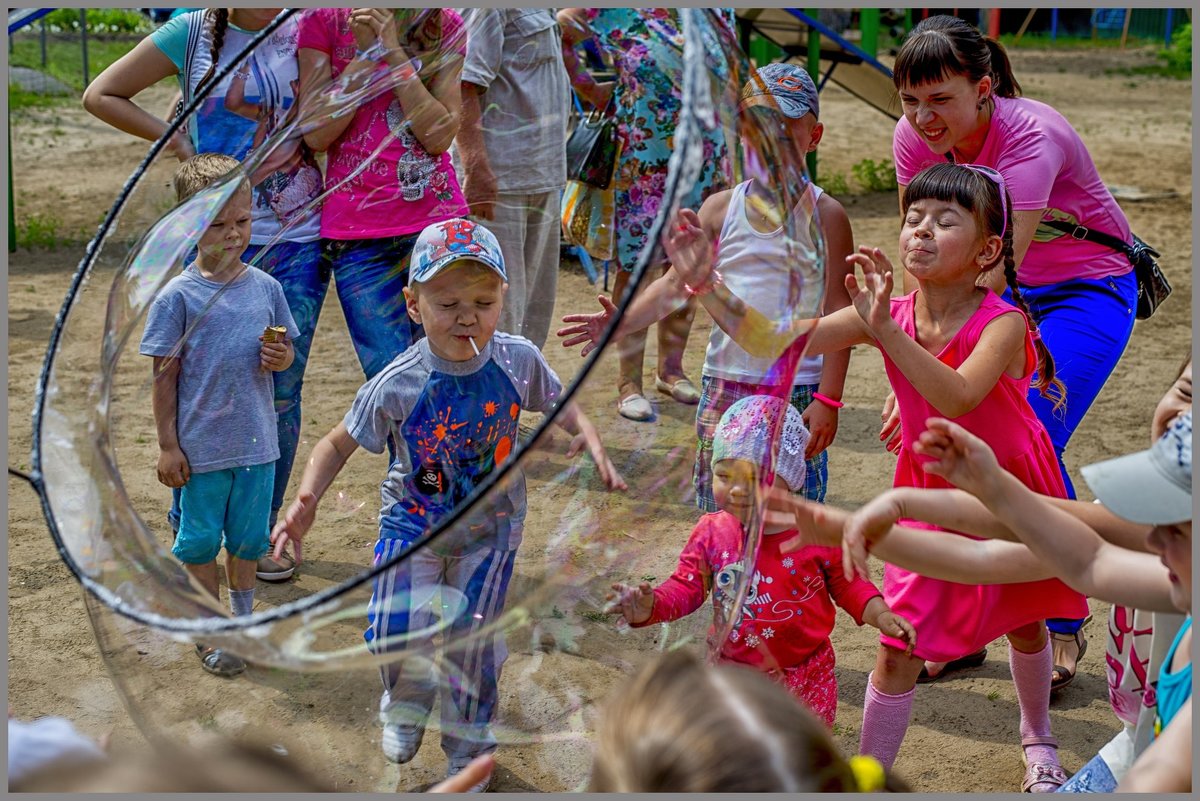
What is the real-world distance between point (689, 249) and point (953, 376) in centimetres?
91

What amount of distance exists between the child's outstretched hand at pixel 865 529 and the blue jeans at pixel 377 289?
1.65 metres

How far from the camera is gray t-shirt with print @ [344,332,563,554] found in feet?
8.04

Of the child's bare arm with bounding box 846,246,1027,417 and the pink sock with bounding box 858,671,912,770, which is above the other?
the child's bare arm with bounding box 846,246,1027,417

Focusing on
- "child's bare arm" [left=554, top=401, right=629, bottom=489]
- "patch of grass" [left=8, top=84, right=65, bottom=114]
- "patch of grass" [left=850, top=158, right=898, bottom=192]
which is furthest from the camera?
"patch of grass" [left=8, top=84, right=65, bottom=114]

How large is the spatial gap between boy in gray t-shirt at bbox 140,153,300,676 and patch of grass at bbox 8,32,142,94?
10.9 meters

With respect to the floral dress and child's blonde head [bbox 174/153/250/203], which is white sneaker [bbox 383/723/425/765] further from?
child's blonde head [bbox 174/153/250/203]

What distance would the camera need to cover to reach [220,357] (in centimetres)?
295

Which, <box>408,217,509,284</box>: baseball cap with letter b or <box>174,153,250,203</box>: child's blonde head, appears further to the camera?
<box>174,153,250,203</box>: child's blonde head

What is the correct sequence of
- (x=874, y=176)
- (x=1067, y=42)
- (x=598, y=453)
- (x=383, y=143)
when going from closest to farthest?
(x=598, y=453), (x=383, y=143), (x=874, y=176), (x=1067, y=42)

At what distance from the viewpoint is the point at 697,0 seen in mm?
2459

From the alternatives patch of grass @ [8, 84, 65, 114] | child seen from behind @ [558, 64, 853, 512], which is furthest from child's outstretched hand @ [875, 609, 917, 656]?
patch of grass @ [8, 84, 65, 114]

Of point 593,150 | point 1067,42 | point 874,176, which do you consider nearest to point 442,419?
point 593,150

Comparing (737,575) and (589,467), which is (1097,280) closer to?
(737,575)

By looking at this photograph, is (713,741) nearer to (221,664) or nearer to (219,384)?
(221,664)
